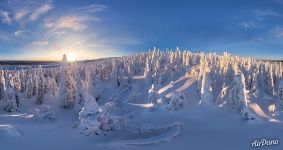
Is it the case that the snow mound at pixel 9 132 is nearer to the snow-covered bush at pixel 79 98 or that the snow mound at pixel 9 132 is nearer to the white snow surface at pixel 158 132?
the white snow surface at pixel 158 132

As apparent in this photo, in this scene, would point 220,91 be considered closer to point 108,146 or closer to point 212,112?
point 212,112

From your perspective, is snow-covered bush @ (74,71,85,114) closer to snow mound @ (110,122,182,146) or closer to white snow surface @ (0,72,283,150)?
white snow surface @ (0,72,283,150)

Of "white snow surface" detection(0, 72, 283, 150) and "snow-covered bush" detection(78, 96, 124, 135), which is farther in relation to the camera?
"snow-covered bush" detection(78, 96, 124, 135)

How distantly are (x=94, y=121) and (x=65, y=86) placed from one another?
23542 millimetres

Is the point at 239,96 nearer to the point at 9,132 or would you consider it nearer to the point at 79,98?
the point at 79,98

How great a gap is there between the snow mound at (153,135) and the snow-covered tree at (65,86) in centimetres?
2304

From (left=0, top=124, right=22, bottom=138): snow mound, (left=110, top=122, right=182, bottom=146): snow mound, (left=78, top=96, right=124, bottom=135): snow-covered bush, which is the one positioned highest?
(left=78, top=96, right=124, bottom=135): snow-covered bush

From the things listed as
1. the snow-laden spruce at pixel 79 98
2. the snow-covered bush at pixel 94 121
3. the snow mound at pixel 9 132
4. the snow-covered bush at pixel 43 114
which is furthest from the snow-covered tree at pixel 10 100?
the snow-covered bush at pixel 94 121

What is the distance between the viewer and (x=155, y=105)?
55.5 metres

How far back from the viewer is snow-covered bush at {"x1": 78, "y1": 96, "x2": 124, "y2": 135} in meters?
39.8

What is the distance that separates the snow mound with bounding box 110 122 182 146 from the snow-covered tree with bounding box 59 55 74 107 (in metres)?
23.0

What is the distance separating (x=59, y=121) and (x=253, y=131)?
2700 centimetres

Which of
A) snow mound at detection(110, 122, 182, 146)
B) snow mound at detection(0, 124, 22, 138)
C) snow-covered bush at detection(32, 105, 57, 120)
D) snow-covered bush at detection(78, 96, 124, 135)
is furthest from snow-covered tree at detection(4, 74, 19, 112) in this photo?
A: snow mound at detection(110, 122, 182, 146)

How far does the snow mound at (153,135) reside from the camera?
37.2 metres
